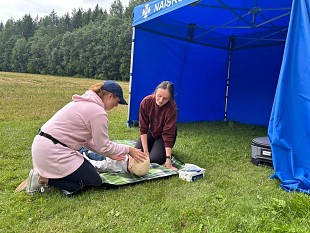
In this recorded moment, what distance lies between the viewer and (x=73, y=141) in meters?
2.96

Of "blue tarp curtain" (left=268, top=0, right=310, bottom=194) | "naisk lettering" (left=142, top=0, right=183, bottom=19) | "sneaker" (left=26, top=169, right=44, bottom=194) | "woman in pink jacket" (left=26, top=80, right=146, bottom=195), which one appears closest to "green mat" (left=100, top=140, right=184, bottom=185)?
"woman in pink jacket" (left=26, top=80, right=146, bottom=195)

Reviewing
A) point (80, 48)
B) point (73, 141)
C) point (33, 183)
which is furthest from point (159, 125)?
point (80, 48)

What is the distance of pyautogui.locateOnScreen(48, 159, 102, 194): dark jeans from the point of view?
2.95 meters

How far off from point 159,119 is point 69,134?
151 centimetres

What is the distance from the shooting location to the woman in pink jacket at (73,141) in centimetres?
288

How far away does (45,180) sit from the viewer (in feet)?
9.66

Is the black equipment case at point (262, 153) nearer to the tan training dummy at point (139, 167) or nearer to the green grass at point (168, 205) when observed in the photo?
the green grass at point (168, 205)

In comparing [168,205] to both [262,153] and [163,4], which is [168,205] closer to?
[262,153]

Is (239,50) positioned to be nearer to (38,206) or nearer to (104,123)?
(104,123)

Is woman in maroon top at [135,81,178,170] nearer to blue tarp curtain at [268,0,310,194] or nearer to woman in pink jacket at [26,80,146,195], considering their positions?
woman in pink jacket at [26,80,146,195]

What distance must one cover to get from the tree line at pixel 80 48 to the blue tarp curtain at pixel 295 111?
39410 millimetres

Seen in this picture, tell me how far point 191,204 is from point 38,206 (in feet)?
4.33

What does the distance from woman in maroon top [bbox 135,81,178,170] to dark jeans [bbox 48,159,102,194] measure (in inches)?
42.4

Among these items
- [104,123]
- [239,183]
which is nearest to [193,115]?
[239,183]
